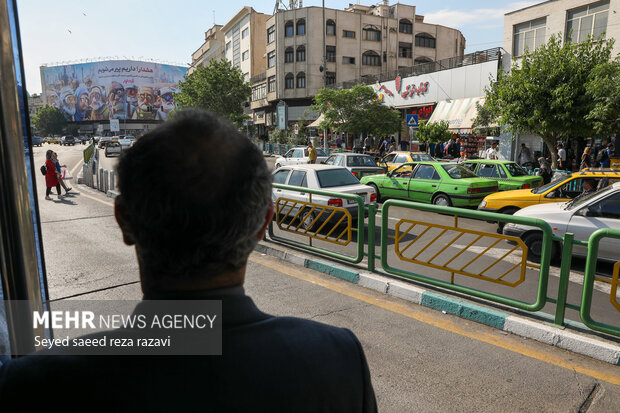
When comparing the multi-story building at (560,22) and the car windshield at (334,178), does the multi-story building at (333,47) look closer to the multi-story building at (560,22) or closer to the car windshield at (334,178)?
the multi-story building at (560,22)

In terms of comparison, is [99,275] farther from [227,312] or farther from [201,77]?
[201,77]

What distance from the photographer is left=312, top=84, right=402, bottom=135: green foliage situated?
93.9 ft

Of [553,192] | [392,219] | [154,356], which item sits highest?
[154,356]

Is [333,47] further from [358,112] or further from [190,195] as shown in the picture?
[190,195]

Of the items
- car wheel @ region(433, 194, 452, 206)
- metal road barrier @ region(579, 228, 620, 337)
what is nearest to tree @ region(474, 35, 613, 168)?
car wheel @ region(433, 194, 452, 206)

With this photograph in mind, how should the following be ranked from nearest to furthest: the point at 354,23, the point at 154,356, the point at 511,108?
the point at 154,356 → the point at 511,108 → the point at 354,23

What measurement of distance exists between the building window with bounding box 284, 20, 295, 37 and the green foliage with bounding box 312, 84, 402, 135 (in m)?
22.3

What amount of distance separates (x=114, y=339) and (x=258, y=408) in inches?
14.3

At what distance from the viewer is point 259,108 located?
58.1 metres

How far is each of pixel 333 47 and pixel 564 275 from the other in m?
47.1

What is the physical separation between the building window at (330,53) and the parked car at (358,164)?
3474 centimetres

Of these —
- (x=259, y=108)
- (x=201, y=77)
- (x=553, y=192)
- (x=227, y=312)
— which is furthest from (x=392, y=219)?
(x=259, y=108)

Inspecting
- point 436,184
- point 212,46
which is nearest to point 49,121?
point 212,46

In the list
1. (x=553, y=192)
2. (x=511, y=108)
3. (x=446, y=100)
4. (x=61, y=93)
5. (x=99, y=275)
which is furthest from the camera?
(x=61, y=93)
